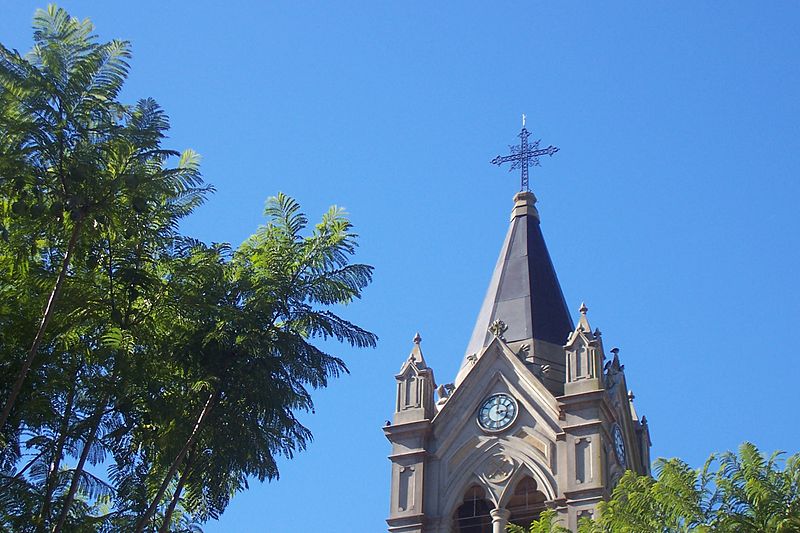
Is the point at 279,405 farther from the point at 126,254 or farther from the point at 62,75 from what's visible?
the point at 62,75

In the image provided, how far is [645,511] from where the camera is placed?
74.6 feet

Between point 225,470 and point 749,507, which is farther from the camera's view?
point 749,507

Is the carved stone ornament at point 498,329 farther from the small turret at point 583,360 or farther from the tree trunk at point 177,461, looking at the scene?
the tree trunk at point 177,461

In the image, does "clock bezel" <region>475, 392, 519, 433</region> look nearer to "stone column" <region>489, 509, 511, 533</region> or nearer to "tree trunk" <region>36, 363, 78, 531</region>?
"stone column" <region>489, 509, 511, 533</region>

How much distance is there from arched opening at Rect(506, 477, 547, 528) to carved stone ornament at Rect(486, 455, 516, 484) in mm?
413

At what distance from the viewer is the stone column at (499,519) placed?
36219 millimetres

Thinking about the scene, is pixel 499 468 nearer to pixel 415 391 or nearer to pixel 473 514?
pixel 473 514

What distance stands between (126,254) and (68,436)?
2439mm

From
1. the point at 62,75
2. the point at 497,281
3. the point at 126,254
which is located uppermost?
the point at 497,281

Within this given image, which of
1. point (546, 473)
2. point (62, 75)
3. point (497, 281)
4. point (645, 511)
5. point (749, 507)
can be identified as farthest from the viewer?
point (497, 281)

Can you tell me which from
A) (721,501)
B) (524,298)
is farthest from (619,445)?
(721,501)

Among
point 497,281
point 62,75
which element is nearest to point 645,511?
point 62,75

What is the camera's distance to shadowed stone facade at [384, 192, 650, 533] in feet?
120

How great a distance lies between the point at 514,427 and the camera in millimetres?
38219
